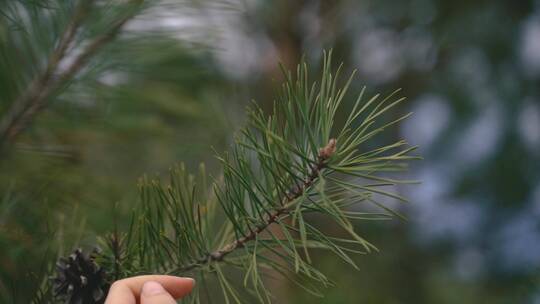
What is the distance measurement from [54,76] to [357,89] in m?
0.70

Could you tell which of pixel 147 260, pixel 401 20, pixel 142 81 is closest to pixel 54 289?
pixel 147 260

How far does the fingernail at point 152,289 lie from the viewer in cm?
20

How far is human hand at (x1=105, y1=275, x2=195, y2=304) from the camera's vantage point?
20 cm

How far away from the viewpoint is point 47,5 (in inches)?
14.0

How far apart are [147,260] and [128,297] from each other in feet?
0.20

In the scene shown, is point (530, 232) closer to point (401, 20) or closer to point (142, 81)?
point (401, 20)

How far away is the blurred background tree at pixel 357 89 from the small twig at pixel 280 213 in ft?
0.32

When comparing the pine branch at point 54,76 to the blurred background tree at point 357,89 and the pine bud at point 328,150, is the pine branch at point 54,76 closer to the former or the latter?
the blurred background tree at point 357,89

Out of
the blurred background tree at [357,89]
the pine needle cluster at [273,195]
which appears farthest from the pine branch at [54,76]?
the pine needle cluster at [273,195]

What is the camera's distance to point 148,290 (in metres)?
0.20

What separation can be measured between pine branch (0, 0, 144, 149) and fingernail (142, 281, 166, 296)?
19cm

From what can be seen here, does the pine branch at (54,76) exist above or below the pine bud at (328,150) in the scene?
below

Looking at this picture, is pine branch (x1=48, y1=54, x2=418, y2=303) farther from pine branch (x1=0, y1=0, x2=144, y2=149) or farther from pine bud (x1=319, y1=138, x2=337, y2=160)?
pine branch (x1=0, y1=0, x2=144, y2=149)

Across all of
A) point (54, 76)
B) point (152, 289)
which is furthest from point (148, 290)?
point (54, 76)
